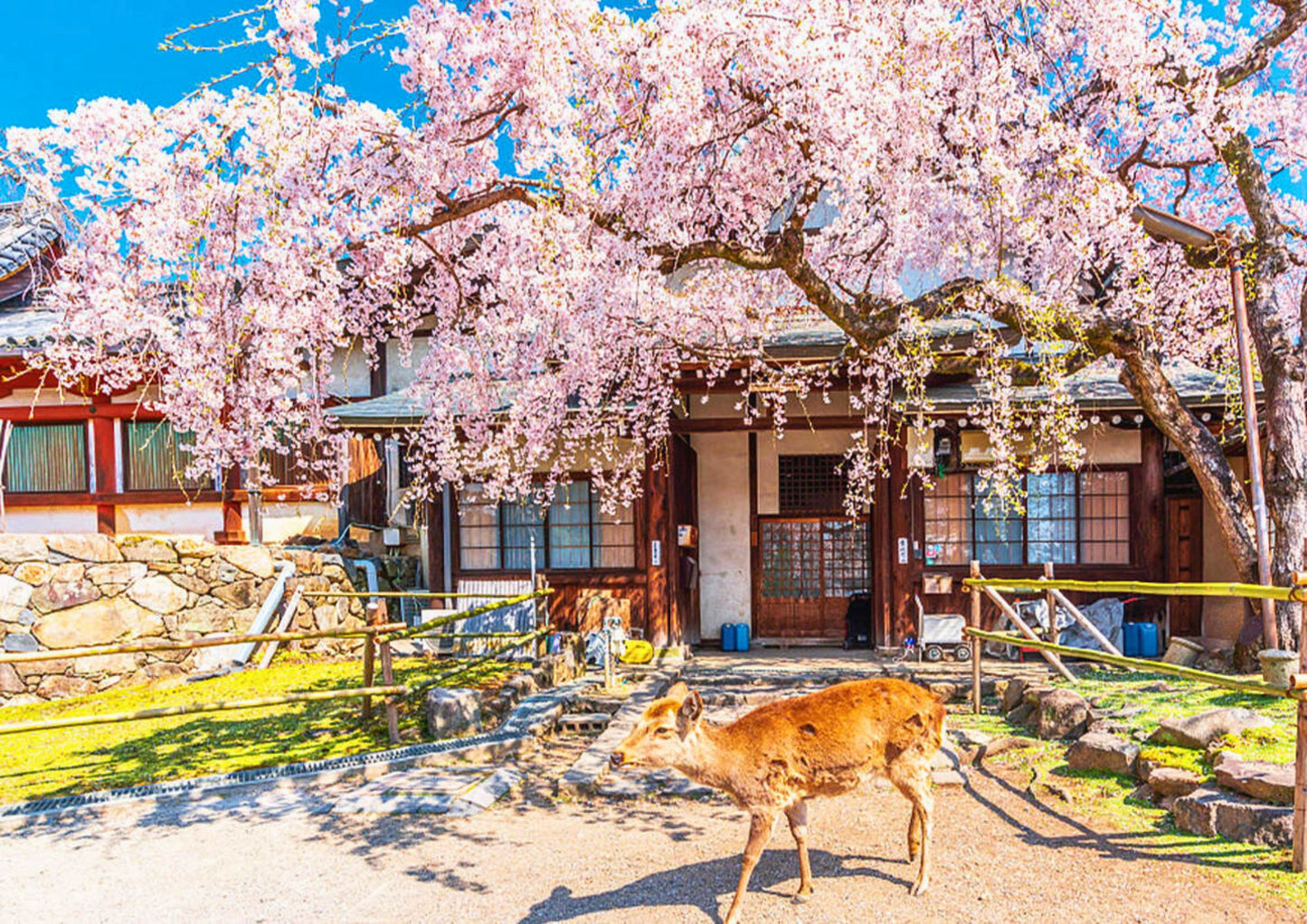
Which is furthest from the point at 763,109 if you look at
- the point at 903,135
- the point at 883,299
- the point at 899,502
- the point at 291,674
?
the point at 291,674

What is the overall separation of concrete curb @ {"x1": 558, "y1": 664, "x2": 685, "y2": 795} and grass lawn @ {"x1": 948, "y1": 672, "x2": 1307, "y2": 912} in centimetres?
318

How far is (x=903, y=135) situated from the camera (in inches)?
271

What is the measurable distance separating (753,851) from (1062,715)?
459cm

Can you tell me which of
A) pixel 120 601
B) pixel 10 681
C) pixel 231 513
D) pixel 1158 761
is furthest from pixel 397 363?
pixel 1158 761

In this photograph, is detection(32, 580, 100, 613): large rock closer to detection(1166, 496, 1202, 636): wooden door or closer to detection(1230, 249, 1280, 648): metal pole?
detection(1230, 249, 1280, 648): metal pole

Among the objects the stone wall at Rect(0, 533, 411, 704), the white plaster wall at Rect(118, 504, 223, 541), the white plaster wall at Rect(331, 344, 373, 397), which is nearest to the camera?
the stone wall at Rect(0, 533, 411, 704)

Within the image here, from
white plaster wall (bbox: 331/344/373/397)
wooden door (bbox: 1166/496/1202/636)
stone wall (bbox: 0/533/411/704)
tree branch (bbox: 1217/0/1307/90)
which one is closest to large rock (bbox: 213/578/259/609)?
stone wall (bbox: 0/533/411/704)

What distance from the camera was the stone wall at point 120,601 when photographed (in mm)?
12312

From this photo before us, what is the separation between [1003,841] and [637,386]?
317 inches

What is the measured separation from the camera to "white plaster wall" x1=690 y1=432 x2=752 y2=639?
14539 millimetres

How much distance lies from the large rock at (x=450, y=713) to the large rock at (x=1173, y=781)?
572cm

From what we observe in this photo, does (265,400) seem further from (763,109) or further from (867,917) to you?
(867,917)

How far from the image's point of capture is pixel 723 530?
14609mm

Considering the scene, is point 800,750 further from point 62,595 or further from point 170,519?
point 170,519
